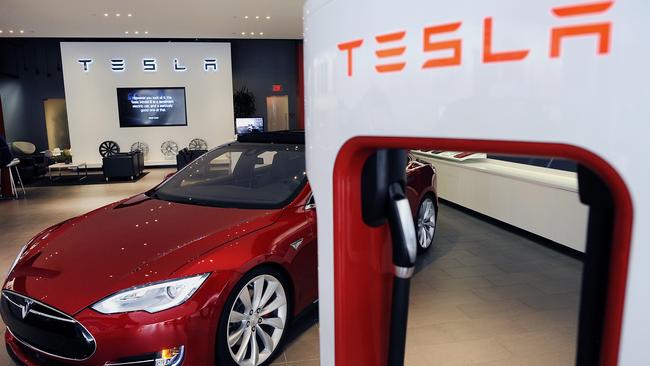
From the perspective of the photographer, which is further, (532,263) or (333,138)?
(532,263)

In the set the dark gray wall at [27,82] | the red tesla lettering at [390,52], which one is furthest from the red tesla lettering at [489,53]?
the dark gray wall at [27,82]

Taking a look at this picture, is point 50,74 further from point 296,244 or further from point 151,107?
point 296,244

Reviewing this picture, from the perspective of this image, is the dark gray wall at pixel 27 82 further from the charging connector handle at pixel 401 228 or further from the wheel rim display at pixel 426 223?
the charging connector handle at pixel 401 228

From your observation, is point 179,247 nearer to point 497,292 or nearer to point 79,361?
point 79,361

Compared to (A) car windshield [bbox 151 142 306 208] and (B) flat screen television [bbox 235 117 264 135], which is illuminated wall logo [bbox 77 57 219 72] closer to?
(B) flat screen television [bbox 235 117 264 135]

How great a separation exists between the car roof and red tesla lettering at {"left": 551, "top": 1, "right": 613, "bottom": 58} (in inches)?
107

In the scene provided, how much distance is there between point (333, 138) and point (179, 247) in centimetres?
157

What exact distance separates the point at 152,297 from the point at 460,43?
1785 mm

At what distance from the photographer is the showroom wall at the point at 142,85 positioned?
13.2 metres

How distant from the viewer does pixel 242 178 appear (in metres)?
3.16

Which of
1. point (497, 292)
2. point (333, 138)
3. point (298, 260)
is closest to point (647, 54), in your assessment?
point (333, 138)

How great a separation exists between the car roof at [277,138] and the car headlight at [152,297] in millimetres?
1502

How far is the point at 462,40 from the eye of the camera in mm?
643

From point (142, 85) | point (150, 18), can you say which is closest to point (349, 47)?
point (150, 18)
